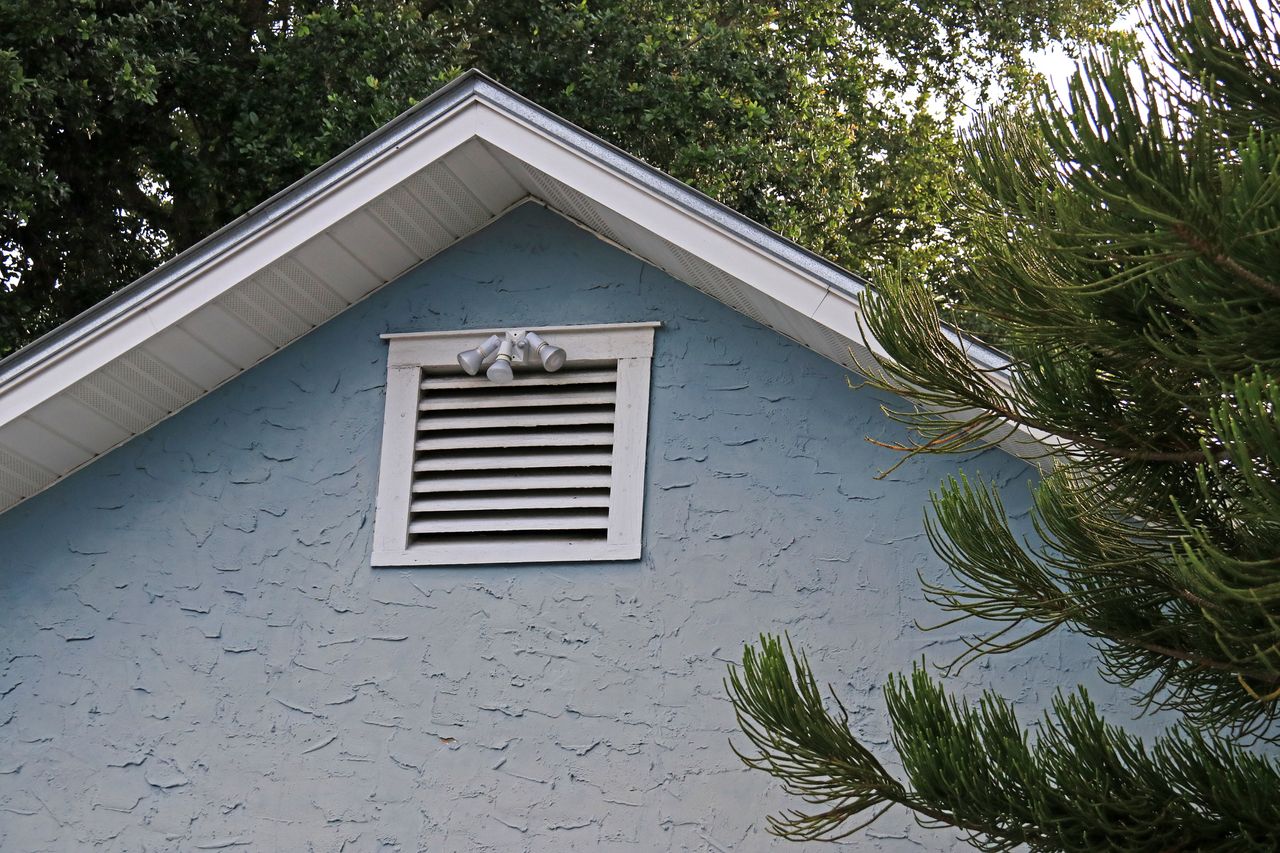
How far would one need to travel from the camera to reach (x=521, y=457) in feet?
23.4

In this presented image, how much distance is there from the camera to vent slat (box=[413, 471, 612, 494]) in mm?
7020

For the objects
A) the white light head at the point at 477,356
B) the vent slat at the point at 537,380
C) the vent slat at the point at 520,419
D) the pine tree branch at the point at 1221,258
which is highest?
the white light head at the point at 477,356

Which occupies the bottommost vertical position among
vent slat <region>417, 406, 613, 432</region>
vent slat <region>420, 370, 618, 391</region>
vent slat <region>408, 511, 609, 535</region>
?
vent slat <region>408, 511, 609, 535</region>

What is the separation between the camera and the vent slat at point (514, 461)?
7.06 m

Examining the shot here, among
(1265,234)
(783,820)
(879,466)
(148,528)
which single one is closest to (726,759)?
(783,820)

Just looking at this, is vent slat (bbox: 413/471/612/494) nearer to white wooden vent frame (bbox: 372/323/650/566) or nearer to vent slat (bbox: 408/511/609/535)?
white wooden vent frame (bbox: 372/323/650/566)

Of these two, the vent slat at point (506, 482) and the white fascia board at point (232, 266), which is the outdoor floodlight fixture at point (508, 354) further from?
the white fascia board at point (232, 266)

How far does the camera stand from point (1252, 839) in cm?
464

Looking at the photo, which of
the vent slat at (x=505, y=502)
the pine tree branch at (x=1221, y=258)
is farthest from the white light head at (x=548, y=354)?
the pine tree branch at (x=1221, y=258)

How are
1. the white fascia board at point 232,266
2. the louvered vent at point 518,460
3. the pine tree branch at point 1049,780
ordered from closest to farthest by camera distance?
the pine tree branch at point 1049,780
the white fascia board at point 232,266
the louvered vent at point 518,460

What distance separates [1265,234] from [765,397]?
3.27m

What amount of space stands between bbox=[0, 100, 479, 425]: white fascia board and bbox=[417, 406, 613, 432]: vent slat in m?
1.02

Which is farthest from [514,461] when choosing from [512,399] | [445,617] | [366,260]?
[366,260]

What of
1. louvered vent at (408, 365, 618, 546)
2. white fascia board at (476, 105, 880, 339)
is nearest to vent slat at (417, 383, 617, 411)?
louvered vent at (408, 365, 618, 546)
